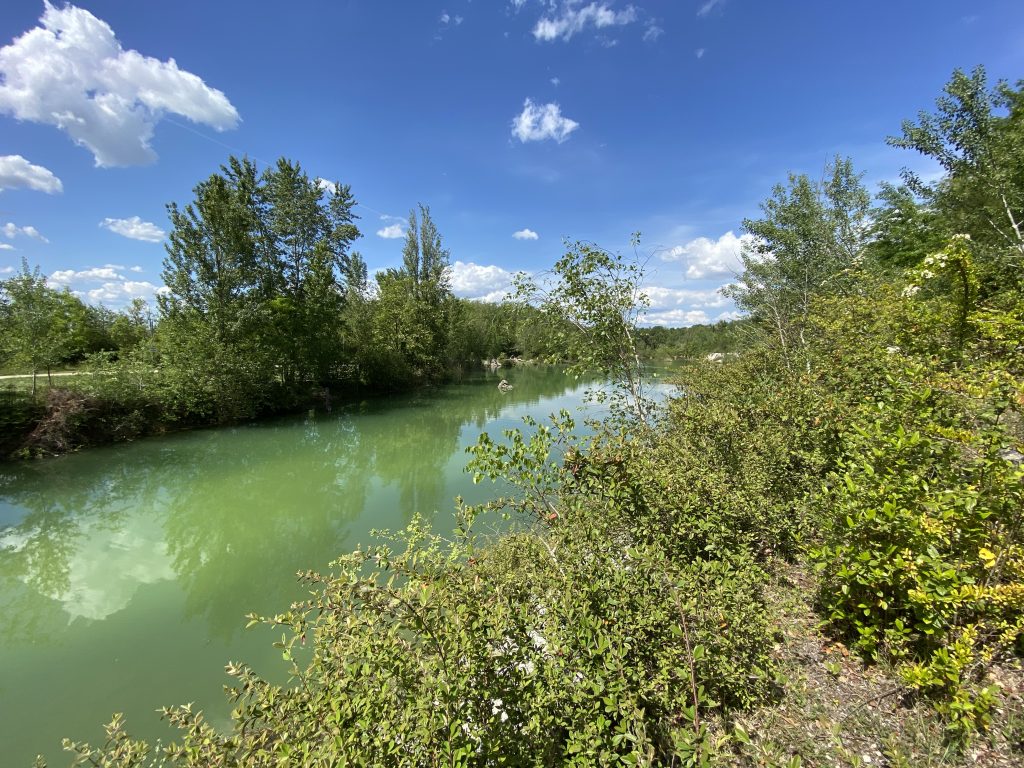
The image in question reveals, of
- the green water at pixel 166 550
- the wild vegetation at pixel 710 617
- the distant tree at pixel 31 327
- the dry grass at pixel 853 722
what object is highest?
the distant tree at pixel 31 327

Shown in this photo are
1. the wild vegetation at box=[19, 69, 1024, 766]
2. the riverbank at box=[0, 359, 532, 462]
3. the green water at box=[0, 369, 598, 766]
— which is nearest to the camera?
the wild vegetation at box=[19, 69, 1024, 766]

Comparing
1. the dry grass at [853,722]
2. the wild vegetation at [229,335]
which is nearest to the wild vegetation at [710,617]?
the dry grass at [853,722]

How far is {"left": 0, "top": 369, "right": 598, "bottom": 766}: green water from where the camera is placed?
14.5 ft

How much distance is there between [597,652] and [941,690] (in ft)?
6.26

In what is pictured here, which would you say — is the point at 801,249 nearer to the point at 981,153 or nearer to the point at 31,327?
the point at 981,153

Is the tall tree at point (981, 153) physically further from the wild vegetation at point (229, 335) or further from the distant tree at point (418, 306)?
the distant tree at point (418, 306)

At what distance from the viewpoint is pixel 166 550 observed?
7.64 m

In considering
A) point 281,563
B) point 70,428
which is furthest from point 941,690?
point 70,428

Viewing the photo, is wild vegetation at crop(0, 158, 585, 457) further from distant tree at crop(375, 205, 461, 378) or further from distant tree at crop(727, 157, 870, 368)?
distant tree at crop(727, 157, 870, 368)

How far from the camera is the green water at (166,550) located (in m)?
4.41

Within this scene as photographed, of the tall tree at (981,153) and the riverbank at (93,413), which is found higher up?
the tall tree at (981,153)

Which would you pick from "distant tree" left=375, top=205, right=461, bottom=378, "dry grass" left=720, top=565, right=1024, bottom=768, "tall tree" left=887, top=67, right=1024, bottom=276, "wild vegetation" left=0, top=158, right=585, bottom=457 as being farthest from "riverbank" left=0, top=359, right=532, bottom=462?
"tall tree" left=887, top=67, right=1024, bottom=276

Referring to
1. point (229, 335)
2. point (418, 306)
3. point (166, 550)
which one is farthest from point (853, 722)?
point (418, 306)

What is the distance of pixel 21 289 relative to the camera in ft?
41.8
